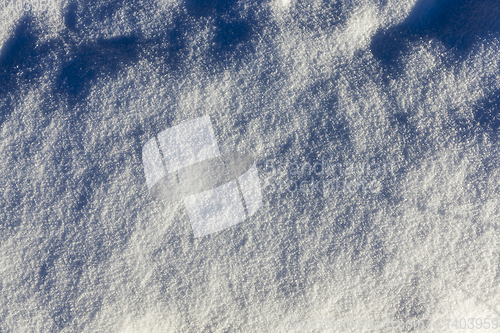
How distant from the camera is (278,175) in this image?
0.79 meters

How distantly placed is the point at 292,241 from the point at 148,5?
788 millimetres

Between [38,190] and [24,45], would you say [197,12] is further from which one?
[38,190]

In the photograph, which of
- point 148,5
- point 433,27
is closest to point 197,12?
point 148,5

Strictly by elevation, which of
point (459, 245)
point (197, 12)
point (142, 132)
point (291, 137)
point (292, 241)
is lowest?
point (459, 245)

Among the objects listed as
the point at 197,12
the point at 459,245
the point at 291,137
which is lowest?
the point at 459,245

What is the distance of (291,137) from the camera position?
80 cm

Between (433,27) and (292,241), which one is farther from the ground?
(433,27)

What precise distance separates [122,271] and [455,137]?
97 cm

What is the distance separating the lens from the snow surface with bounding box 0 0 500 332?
0.78 metres

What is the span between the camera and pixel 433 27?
2.68 ft

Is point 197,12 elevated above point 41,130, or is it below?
above

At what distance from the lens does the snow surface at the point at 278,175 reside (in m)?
0.78

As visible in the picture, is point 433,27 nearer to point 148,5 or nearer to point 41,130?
point 148,5

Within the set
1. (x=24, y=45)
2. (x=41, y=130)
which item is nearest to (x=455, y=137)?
(x=41, y=130)
